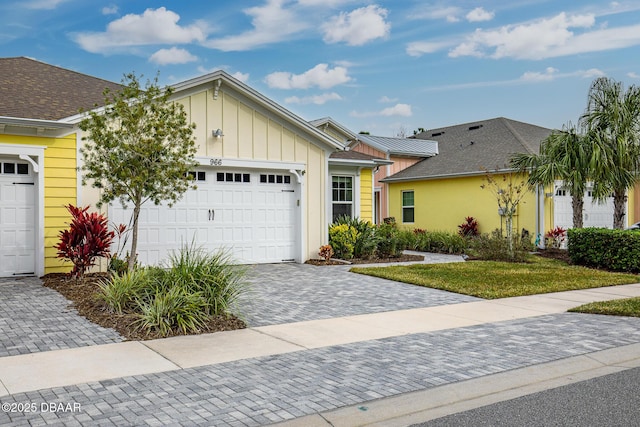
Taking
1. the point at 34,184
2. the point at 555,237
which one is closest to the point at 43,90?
the point at 34,184

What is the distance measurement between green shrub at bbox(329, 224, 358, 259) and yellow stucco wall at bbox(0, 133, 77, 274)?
7.30m

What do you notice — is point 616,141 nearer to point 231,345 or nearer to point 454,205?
point 454,205

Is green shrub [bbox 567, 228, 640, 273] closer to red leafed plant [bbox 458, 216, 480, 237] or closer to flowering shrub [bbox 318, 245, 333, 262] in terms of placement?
red leafed plant [bbox 458, 216, 480, 237]

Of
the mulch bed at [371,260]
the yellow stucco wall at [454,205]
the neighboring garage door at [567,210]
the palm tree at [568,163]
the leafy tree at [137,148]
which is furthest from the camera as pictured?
the yellow stucco wall at [454,205]

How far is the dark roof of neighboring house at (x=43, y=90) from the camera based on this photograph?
12.4 m

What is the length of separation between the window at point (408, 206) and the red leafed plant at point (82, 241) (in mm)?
17095

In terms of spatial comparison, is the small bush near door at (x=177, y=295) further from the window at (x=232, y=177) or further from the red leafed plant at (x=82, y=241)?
the window at (x=232, y=177)

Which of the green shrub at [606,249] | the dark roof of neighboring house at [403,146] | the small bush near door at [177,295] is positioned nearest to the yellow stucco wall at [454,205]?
the dark roof of neighboring house at [403,146]

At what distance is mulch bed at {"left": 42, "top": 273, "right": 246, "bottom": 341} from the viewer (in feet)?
23.8

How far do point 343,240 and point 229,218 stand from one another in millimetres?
3652

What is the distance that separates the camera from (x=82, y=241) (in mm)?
11570

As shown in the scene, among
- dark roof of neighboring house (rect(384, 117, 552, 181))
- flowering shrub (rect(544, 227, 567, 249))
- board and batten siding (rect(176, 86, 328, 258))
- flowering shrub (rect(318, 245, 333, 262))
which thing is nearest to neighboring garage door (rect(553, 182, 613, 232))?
flowering shrub (rect(544, 227, 567, 249))

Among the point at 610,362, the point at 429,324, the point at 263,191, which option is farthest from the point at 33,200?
the point at 610,362

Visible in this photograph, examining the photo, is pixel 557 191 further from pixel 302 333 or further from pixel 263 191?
pixel 302 333
